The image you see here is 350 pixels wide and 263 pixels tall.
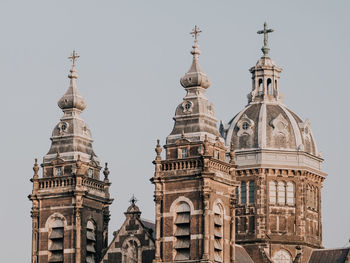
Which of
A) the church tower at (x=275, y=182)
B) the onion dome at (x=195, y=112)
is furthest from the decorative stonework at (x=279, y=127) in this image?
the onion dome at (x=195, y=112)

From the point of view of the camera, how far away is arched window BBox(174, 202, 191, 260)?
9269cm

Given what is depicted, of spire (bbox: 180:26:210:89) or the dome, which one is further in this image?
the dome

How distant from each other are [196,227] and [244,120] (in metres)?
20.1

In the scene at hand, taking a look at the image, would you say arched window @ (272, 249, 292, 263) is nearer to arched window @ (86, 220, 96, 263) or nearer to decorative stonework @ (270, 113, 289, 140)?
decorative stonework @ (270, 113, 289, 140)

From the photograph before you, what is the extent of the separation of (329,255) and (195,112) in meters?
19.3

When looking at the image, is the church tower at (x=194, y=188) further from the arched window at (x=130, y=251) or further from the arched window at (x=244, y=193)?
the arched window at (x=244, y=193)

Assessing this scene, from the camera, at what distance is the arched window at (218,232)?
9306 cm

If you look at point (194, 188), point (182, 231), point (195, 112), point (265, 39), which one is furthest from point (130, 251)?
point (265, 39)

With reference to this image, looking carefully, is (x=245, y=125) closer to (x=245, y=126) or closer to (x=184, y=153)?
(x=245, y=126)

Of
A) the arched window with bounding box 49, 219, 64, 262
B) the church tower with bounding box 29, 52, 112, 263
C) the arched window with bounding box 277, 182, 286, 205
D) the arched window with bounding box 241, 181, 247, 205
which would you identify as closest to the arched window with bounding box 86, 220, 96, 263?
the church tower with bounding box 29, 52, 112, 263

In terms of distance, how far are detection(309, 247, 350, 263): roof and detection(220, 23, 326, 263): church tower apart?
747 millimetres

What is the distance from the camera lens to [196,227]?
92.3 meters

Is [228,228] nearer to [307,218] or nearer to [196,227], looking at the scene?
[196,227]

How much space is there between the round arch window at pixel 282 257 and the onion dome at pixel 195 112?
48.4 feet
